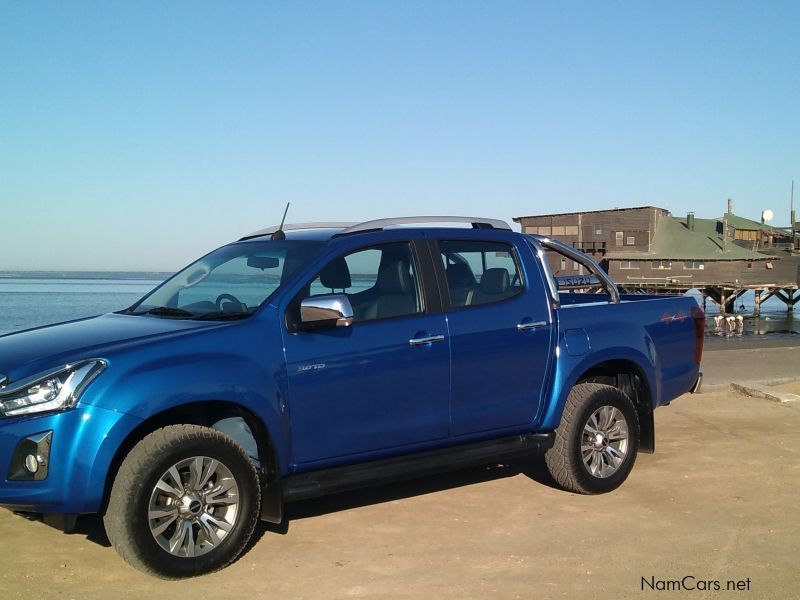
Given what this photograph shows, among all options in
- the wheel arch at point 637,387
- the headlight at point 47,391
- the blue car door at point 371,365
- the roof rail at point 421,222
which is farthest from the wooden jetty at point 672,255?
the headlight at point 47,391

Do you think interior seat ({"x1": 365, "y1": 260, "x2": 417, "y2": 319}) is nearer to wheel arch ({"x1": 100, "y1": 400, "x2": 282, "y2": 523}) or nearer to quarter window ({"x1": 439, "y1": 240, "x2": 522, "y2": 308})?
quarter window ({"x1": 439, "y1": 240, "x2": 522, "y2": 308})

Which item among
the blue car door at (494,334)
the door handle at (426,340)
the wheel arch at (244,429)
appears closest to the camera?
the wheel arch at (244,429)

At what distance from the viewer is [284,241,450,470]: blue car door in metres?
4.75

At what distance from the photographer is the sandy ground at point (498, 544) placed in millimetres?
4305

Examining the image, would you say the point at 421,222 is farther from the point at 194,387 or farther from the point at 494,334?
the point at 194,387

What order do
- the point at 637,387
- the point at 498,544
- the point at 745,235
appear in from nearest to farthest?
the point at 498,544 < the point at 637,387 < the point at 745,235

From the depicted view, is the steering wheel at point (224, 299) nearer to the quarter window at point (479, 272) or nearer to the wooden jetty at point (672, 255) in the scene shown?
the quarter window at point (479, 272)

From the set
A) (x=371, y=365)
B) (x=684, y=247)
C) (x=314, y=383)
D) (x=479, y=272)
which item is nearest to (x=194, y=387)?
(x=314, y=383)

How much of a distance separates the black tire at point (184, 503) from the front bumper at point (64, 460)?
0.14m

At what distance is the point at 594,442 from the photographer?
613 centimetres

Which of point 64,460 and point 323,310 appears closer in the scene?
point 64,460

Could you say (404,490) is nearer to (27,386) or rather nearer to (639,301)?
(639,301)

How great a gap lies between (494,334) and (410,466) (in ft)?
3.54

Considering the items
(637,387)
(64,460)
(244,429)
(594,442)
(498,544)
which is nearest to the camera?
(64,460)
